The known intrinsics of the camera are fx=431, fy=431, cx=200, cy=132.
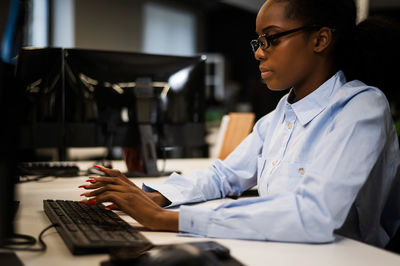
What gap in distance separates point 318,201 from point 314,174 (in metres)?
0.06

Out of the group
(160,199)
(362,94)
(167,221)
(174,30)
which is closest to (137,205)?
(167,221)

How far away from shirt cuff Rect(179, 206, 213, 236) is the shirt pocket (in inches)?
10.6

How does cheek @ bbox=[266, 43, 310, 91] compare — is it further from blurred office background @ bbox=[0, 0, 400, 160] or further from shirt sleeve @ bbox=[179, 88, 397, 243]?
blurred office background @ bbox=[0, 0, 400, 160]

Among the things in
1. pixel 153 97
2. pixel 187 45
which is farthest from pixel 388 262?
pixel 187 45

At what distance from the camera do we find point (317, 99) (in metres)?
1.15

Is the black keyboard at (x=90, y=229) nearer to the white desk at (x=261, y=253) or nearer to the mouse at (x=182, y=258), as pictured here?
the white desk at (x=261, y=253)

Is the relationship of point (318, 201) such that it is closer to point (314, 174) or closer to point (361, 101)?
point (314, 174)

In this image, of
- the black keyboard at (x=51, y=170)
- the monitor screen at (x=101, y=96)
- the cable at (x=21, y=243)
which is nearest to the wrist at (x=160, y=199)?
the cable at (x=21, y=243)

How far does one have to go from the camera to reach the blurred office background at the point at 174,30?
5.01m

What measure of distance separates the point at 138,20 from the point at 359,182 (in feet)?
19.4

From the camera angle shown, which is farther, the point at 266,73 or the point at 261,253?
the point at 266,73

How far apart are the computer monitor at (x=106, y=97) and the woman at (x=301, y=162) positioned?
523 millimetres

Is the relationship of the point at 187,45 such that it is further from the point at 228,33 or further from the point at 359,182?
the point at 359,182

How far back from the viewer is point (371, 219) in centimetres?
109
